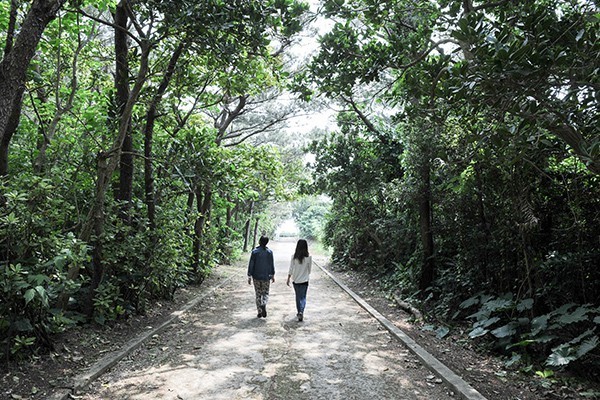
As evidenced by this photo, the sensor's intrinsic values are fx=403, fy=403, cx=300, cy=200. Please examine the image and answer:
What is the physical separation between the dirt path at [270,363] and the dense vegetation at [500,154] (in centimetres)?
154

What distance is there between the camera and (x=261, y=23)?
598 cm

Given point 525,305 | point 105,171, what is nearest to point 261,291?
point 105,171

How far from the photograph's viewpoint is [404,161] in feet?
35.1

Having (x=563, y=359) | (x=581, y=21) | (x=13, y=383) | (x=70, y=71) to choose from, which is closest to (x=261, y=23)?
(x=581, y=21)

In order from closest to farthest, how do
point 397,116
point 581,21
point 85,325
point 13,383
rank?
point 581,21
point 13,383
point 85,325
point 397,116

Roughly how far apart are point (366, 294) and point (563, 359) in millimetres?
8133

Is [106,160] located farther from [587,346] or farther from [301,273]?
[587,346]

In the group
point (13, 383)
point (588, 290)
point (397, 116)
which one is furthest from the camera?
point (397, 116)

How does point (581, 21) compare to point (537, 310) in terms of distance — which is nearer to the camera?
point (581, 21)

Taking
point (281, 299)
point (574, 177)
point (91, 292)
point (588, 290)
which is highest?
point (574, 177)

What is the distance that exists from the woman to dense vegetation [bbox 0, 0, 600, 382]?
6.98ft

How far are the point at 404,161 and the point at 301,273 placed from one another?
13.6 feet

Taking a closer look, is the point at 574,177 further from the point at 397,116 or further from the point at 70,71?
the point at 70,71

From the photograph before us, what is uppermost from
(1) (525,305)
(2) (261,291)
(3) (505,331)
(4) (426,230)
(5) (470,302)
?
(4) (426,230)
